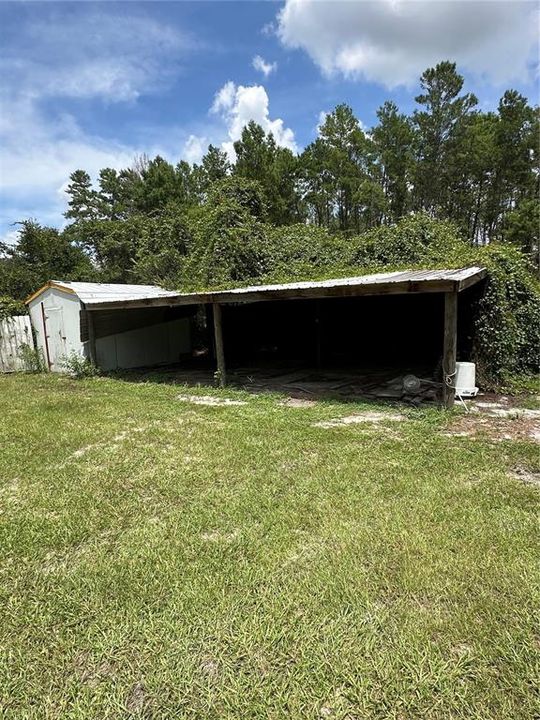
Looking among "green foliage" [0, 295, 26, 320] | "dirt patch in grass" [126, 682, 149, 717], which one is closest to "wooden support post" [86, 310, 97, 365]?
"green foliage" [0, 295, 26, 320]

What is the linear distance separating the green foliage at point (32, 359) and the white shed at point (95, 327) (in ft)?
0.46

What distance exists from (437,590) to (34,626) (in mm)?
1984

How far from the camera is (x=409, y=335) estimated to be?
11.8m

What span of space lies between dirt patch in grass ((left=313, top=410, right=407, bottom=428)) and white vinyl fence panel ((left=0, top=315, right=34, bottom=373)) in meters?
8.41

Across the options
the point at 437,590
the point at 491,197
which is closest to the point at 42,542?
the point at 437,590

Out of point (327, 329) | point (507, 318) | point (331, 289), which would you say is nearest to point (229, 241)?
point (327, 329)

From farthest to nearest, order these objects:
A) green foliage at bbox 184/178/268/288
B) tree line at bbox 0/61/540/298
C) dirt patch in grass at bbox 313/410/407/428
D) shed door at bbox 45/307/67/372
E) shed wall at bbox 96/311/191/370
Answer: tree line at bbox 0/61/540/298 < green foliage at bbox 184/178/268/288 < shed wall at bbox 96/311/191/370 < shed door at bbox 45/307/67/372 < dirt patch in grass at bbox 313/410/407/428

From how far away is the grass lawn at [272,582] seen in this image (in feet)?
5.38

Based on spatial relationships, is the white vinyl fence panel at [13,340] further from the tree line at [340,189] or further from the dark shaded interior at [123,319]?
the tree line at [340,189]

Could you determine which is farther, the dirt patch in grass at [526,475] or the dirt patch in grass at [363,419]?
the dirt patch in grass at [363,419]

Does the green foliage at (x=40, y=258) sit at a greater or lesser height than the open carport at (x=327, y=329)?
greater

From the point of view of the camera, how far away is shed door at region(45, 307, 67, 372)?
9734 mm

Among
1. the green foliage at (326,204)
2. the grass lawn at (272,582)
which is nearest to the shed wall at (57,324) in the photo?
the green foliage at (326,204)

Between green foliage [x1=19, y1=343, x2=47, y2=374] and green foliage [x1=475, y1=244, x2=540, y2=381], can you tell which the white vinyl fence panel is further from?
green foliage [x1=475, y1=244, x2=540, y2=381]
